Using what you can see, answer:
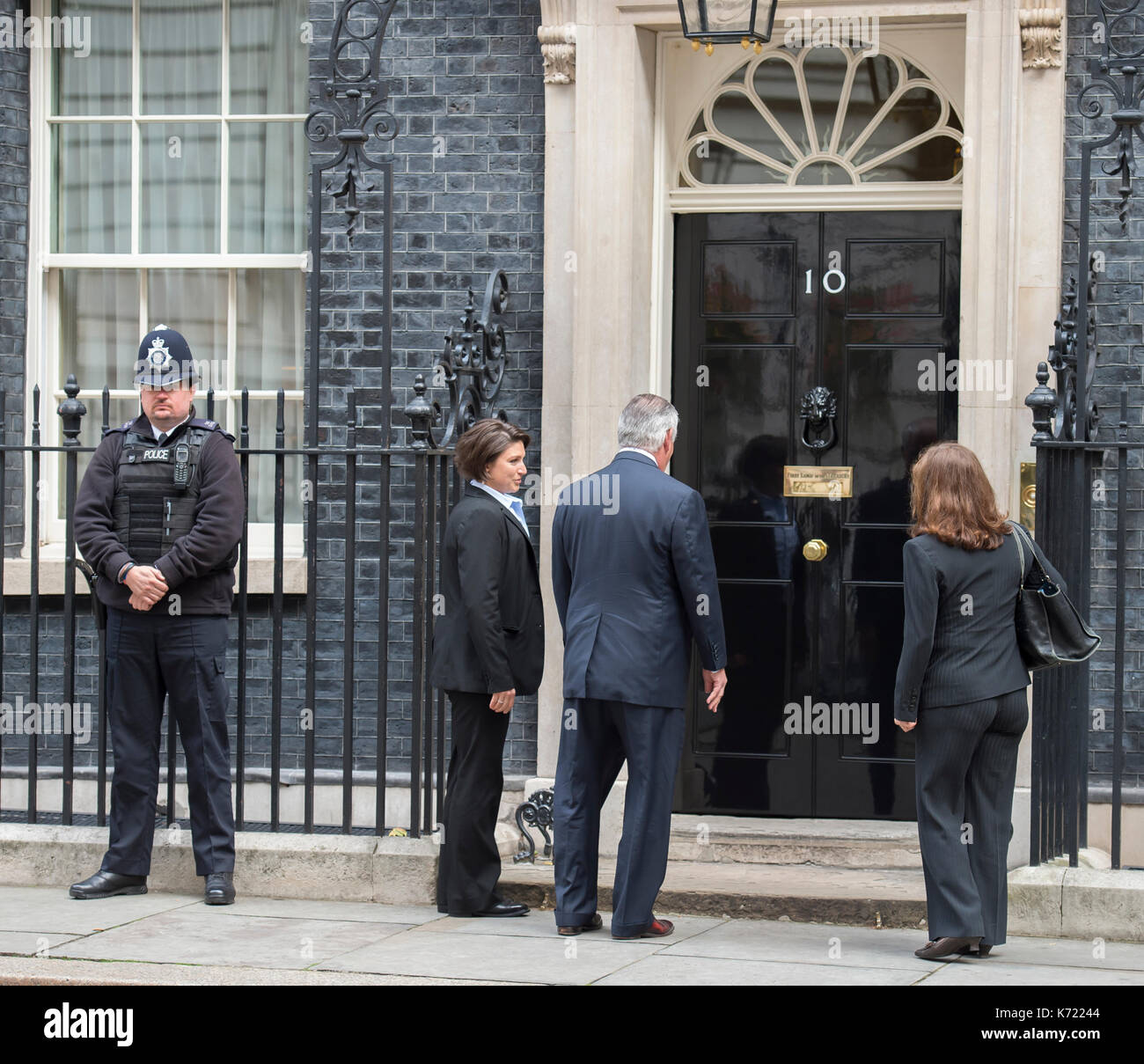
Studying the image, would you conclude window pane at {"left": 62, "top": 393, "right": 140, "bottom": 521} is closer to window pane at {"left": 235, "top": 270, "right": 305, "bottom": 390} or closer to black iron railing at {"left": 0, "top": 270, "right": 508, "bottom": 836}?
window pane at {"left": 235, "top": 270, "right": 305, "bottom": 390}

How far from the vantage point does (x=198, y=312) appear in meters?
8.63

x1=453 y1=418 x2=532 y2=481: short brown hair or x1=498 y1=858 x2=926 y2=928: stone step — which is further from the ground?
x1=453 y1=418 x2=532 y2=481: short brown hair

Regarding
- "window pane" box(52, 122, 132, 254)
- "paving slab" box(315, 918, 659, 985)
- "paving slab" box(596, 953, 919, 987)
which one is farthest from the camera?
"window pane" box(52, 122, 132, 254)

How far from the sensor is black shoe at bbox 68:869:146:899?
22.4 feet

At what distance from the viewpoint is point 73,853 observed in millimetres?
7102

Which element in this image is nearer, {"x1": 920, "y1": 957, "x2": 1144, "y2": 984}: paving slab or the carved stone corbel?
{"x1": 920, "y1": 957, "x2": 1144, "y2": 984}: paving slab

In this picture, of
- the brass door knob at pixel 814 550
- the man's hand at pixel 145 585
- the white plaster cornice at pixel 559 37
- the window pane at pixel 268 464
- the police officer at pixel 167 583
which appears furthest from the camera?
the window pane at pixel 268 464

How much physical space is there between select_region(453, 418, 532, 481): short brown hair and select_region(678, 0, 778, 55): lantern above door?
65.6 inches

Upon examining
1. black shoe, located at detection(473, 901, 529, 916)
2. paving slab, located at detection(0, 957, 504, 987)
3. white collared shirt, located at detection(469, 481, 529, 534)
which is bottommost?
black shoe, located at detection(473, 901, 529, 916)

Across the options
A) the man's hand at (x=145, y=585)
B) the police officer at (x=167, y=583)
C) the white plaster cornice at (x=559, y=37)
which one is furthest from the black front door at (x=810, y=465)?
the man's hand at (x=145, y=585)

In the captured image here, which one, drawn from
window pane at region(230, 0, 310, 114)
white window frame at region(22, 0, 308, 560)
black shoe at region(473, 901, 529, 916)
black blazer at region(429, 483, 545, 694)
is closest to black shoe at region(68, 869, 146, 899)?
black shoe at region(473, 901, 529, 916)

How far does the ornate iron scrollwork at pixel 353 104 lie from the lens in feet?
24.2

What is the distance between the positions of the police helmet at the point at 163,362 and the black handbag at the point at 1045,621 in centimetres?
314

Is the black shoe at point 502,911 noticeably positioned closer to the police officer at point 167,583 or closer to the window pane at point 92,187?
the police officer at point 167,583
